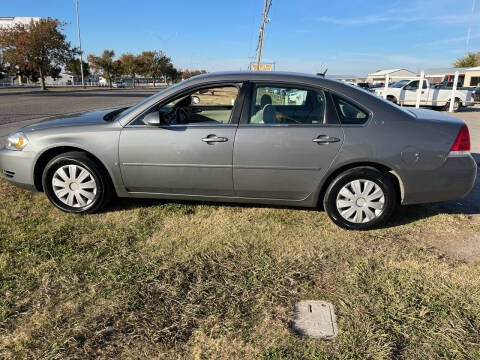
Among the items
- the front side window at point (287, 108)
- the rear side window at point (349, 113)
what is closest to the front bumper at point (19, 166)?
the front side window at point (287, 108)

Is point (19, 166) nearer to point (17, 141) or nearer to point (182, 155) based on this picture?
point (17, 141)

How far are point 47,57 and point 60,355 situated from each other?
145 feet

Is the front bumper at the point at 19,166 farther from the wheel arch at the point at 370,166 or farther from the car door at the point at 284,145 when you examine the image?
the wheel arch at the point at 370,166

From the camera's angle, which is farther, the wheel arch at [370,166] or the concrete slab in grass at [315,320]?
the wheel arch at [370,166]

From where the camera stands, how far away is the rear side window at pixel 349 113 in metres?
3.44

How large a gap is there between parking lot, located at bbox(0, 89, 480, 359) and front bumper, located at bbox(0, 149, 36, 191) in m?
0.32

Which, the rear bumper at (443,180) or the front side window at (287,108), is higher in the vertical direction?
the front side window at (287,108)

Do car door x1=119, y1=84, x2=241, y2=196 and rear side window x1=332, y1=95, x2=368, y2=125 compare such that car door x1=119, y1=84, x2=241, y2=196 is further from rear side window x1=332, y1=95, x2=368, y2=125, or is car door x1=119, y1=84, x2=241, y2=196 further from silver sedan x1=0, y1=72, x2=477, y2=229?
rear side window x1=332, y1=95, x2=368, y2=125

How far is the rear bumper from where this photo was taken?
341cm

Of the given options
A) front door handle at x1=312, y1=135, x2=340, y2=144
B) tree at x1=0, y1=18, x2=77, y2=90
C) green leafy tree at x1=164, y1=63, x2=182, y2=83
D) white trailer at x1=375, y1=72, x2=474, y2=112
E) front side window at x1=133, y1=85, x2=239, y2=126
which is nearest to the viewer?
front door handle at x1=312, y1=135, x2=340, y2=144

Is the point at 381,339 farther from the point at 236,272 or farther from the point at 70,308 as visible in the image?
the point at 70,308

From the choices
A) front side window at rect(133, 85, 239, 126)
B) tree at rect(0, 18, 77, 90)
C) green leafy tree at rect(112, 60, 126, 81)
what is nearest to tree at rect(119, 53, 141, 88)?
green leafy tree at rect(112, 60, 126, 81)

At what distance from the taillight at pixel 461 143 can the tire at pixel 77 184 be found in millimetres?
3631

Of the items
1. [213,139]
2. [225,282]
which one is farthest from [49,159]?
[225,282]
